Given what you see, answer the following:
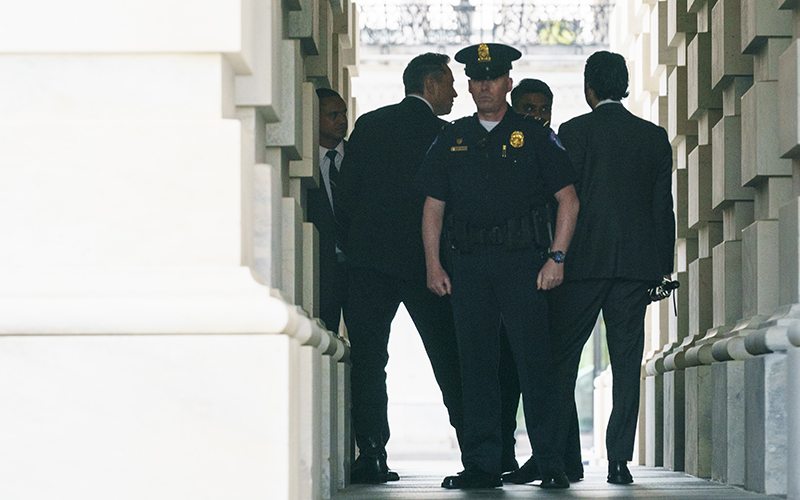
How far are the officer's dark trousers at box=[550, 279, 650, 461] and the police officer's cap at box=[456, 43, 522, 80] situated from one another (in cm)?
100

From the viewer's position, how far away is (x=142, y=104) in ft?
10.7

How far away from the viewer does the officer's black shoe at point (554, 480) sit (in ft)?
16.9

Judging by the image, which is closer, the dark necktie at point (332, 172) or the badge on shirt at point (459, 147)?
the badge on shirt at point (459, 147)

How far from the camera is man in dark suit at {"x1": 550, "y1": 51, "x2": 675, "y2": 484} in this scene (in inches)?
216

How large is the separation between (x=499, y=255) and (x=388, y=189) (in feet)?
3.39

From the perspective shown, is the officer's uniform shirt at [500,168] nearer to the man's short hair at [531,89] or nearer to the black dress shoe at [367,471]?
the man's short hair at [531,89]

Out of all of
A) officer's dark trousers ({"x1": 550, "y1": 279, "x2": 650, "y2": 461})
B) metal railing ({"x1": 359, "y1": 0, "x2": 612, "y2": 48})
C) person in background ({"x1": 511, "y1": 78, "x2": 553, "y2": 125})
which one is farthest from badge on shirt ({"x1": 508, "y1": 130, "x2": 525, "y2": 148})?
metal railing ({"x1": 359, "y1": 0, "x2": 612, "y2": 48})

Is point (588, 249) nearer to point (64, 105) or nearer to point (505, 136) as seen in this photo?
point (505, 136)

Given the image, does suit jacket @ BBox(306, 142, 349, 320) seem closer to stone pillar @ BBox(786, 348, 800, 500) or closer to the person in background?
the person in background

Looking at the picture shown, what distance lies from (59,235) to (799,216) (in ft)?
7.42

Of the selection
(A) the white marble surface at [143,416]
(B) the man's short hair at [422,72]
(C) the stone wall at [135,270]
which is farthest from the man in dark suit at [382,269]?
(A) the white marble surface at [143,416]

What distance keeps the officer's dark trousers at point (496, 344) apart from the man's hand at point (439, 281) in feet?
0.55

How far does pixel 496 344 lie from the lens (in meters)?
5.21

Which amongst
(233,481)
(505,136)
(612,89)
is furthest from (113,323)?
(612,89)
